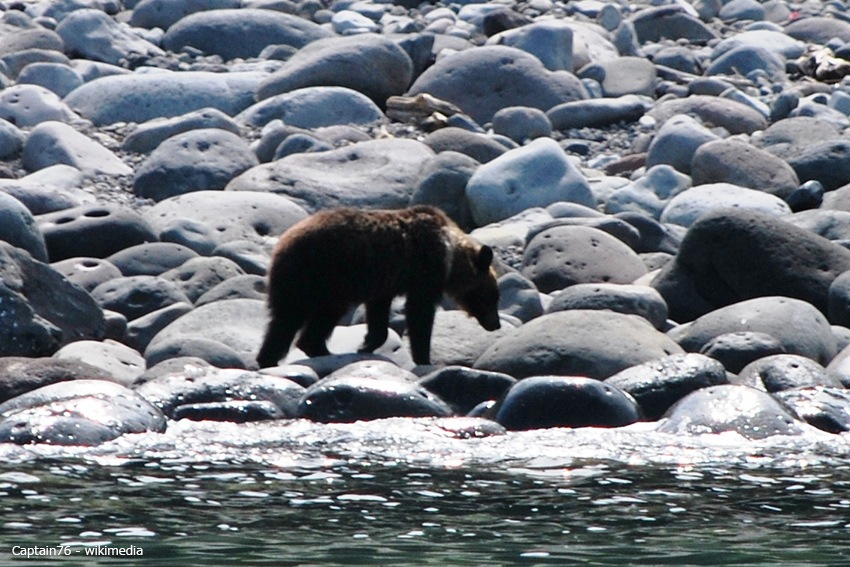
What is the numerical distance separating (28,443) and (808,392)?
4378mm

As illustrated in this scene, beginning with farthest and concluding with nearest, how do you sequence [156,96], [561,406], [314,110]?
[156,96] < [314,110] < [561,406]

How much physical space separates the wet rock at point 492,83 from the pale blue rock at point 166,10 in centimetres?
527

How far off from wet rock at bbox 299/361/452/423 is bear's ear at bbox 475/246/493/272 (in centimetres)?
228

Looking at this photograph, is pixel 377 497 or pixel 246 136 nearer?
pixel 377 497

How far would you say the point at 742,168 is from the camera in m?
15.9

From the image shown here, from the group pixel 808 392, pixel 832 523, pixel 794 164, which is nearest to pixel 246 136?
pixel 794 164

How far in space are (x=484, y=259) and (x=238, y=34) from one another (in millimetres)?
10913

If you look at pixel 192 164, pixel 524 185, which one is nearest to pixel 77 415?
pixel 524 185

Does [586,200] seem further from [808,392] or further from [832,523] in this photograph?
[832,523]

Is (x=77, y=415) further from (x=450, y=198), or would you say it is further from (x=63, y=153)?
(x=63, y=153)

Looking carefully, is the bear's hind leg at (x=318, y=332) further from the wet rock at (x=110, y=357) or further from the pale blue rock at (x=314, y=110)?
the pale blue rock at (x=314, y=110)

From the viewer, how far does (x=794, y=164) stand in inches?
645

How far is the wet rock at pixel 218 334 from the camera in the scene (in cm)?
1048

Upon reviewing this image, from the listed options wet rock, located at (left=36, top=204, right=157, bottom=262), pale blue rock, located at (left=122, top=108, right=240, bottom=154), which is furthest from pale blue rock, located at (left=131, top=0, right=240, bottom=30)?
wet rock, located at (left=36, top=204, right=157, bottom=262)
